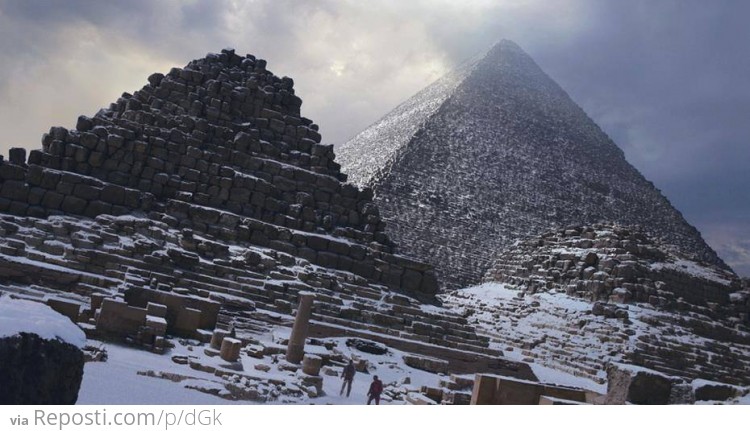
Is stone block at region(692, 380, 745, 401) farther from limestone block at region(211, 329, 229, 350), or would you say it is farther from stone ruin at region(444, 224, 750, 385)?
stone ruin at region(444, 224, 750, 385)

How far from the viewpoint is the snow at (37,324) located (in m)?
4.08

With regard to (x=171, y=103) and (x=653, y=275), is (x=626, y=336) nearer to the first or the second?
(x=653, y=275)

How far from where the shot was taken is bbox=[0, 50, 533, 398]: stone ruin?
10219 mm

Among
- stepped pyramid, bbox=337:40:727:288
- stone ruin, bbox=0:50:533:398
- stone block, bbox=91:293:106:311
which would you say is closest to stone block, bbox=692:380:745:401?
stone ruin, bbox=0:50:533:398

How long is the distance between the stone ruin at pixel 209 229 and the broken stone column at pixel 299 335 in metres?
0.77

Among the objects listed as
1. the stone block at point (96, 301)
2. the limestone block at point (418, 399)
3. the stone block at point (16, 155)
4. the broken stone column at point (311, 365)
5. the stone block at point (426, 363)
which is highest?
the stone block at point (16, 155)

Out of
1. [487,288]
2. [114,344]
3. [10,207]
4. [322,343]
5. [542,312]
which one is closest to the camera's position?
[114,344]

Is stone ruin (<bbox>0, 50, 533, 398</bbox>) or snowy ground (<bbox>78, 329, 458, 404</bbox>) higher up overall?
stone ruin (<bbox>0, 50, 533, 398</bbox>)

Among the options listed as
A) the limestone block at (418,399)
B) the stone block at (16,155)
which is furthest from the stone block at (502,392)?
the stone block at (16,155)

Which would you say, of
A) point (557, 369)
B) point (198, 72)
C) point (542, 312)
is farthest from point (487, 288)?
point (198, 72)

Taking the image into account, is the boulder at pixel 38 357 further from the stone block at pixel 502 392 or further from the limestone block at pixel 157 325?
the stone block at pixel 502 392

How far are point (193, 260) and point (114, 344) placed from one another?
387 cm

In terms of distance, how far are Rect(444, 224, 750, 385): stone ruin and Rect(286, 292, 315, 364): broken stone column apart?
1059 cm

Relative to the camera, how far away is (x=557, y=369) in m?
19.1
